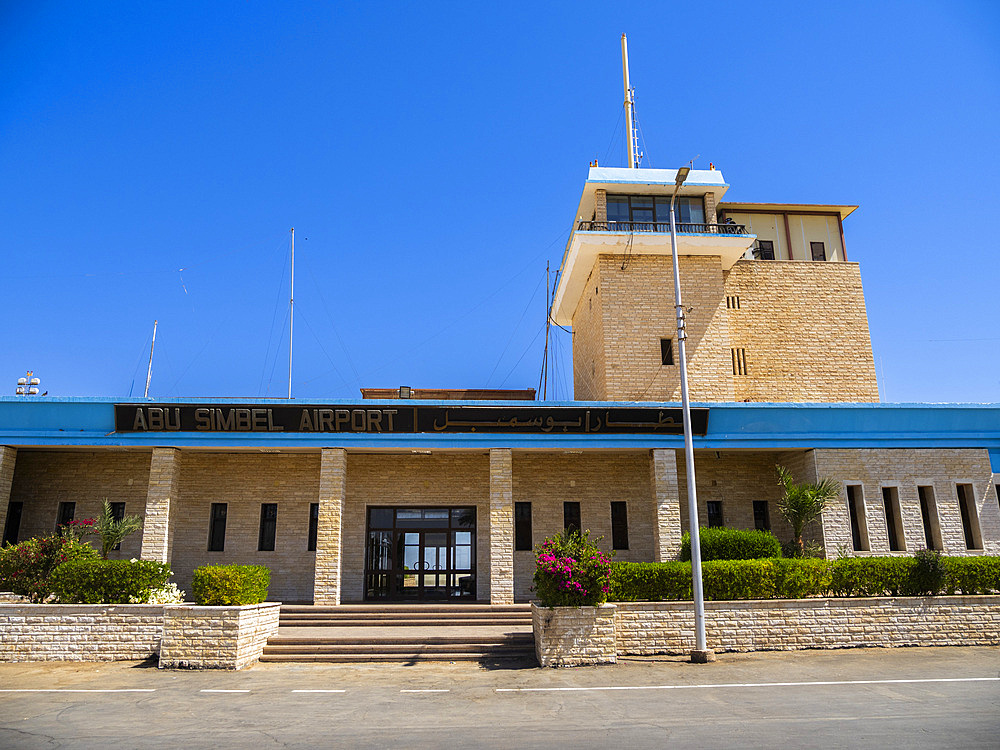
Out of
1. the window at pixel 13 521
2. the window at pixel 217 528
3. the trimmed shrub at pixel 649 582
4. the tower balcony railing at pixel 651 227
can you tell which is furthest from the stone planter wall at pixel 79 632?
the tower balcony railing at pixel 651 227

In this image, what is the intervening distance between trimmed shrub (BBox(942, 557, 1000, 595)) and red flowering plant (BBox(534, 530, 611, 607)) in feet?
28.7

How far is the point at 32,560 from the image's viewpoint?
17.0 meters

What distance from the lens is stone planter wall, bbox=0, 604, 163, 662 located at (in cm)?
1543

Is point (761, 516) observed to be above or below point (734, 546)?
above

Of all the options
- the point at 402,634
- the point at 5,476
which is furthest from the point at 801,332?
the point at 5,476

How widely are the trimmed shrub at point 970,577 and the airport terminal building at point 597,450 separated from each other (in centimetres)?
297

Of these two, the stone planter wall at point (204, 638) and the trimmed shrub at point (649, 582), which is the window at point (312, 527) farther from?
the trimmed shrub at point (649, 582)

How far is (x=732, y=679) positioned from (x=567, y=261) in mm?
16907

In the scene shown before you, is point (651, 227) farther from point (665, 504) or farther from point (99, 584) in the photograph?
point (99, 584)

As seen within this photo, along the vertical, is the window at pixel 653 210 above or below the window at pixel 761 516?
above

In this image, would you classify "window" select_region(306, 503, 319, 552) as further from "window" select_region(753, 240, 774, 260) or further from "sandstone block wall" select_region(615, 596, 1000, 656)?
"window" select_region(753, 240, 774, 260)

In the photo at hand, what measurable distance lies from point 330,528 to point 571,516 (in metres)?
7.47

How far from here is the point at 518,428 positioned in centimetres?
1988

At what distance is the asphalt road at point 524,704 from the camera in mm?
8852
